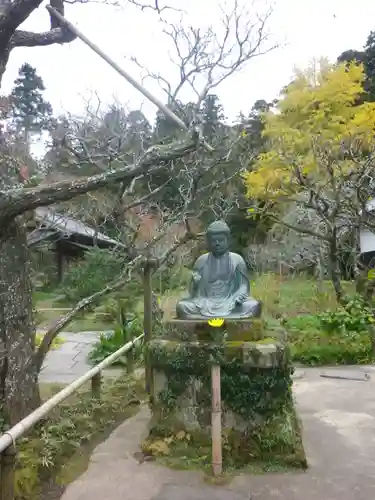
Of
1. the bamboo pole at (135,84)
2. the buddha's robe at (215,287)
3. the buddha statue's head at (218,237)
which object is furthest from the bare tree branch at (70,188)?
the buddha's robe at (215,287)

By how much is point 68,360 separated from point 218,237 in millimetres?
5461

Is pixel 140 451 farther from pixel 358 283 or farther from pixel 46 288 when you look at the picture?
pixel 46 288

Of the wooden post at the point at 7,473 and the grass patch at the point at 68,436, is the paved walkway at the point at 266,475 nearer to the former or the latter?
the grass patch at the point at 68,436

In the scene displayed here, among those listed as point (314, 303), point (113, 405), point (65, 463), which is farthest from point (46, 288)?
point (65, 463)

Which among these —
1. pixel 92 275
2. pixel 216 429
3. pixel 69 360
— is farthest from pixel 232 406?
pixel 92 275

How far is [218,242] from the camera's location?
15.2ft

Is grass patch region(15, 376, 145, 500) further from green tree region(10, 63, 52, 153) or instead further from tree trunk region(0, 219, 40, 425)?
green tree region(10, 63, 52, 153)

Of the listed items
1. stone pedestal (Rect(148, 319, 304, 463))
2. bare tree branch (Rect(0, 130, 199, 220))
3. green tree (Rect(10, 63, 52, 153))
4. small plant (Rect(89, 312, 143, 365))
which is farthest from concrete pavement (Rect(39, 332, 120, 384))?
green tree (Rect(10, 63, 52, 153))

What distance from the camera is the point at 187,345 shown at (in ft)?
14.0

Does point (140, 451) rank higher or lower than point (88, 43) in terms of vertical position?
lower

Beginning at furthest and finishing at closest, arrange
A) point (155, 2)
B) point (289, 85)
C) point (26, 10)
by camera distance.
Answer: point (289, 85) < point (155, 2) < point (26, 10)

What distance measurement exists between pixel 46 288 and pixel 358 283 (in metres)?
12.1

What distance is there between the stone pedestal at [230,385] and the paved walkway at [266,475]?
0.33 m

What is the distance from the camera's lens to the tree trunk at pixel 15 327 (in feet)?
13.2
